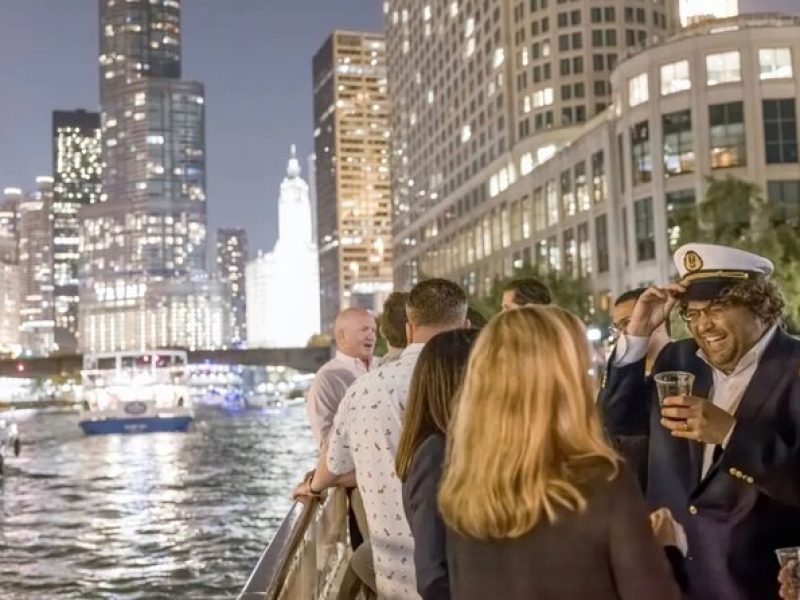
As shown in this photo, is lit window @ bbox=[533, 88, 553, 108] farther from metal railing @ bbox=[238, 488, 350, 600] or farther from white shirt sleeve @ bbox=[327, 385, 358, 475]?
white shirt sleeve @ bbox=[327, 385, 358, 475]

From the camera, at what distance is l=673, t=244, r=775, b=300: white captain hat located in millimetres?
3426

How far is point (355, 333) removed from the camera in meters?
7.02

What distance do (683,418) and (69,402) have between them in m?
158

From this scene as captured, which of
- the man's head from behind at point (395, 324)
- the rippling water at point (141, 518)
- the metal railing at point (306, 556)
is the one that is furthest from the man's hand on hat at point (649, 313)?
the rippling water at point (141, 518)

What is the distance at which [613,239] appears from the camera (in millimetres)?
66250

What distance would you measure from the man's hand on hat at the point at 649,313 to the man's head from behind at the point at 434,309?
2.62 ft

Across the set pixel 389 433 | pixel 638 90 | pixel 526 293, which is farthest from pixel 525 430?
pixel 638 90

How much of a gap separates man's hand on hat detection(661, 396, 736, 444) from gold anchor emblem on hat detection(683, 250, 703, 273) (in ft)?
2.14

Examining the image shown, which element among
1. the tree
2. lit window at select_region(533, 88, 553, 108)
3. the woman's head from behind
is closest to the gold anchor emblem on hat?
the woman's head from behind

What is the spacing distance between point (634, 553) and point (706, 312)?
1235 mm

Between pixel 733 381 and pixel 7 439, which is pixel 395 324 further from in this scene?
pixel 7 439

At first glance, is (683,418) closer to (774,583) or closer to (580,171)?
(774,583)

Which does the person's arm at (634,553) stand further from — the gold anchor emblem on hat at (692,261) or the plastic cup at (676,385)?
the gold anchor emblem on hat at (692,261)

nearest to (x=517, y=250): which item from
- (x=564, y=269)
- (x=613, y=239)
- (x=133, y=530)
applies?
(x=564, y=269)
